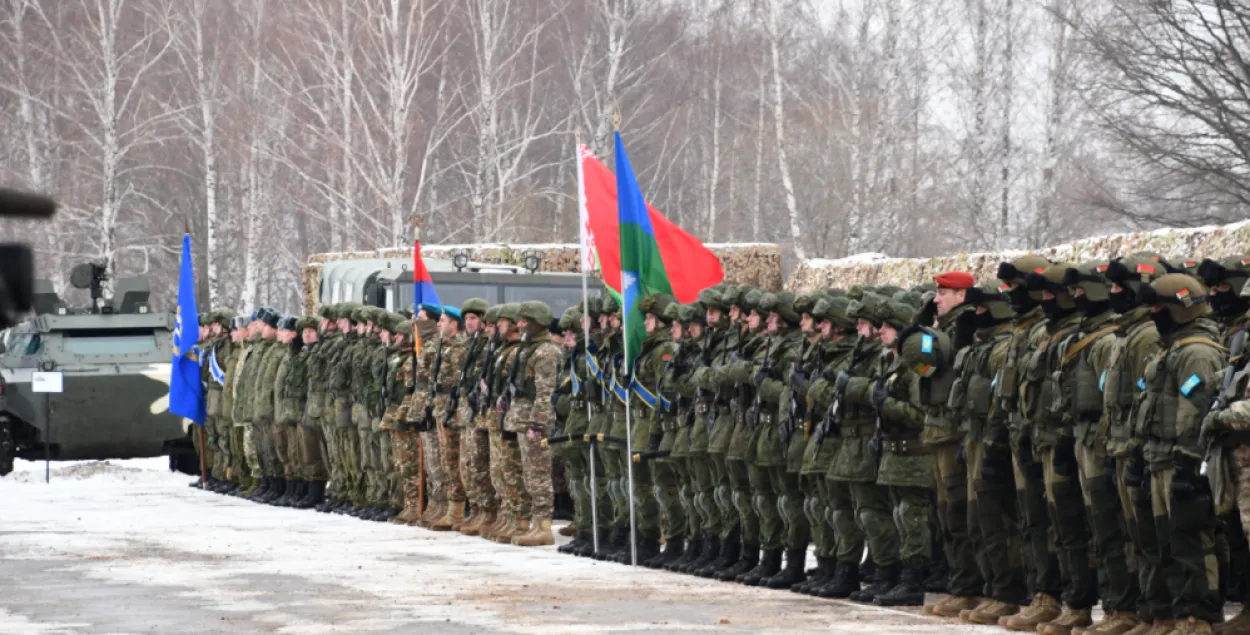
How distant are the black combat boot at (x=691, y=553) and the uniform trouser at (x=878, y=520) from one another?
2163 millimetres

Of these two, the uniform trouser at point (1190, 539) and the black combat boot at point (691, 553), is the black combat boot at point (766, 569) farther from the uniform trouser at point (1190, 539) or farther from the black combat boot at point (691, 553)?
the uniform trouser at point (1190, 539)

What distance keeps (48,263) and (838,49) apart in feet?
60.6

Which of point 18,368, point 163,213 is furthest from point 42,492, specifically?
point 163,213

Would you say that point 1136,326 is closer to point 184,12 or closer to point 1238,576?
point 1238,576

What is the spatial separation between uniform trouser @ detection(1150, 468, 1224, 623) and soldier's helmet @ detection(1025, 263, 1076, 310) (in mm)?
1188

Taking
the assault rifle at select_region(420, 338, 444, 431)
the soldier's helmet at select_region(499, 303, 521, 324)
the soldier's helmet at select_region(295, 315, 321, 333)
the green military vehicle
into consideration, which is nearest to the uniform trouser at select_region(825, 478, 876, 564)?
the soldier's helmet at select_region(499, 303, 521, 324)

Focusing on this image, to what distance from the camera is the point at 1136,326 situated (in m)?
10.7

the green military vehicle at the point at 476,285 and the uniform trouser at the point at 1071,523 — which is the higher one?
the green military vehicle at the point at 476,285

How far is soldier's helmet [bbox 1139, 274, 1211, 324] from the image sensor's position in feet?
33.8

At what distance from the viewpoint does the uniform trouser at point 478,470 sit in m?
18.2

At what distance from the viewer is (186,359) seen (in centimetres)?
2484

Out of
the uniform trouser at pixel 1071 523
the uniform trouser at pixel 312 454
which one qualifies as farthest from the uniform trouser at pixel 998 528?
the uniform trouser at pixel 312 454

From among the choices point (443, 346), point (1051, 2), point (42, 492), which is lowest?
point (42, 492)

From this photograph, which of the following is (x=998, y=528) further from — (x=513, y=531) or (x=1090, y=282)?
(x=513, y=531)
